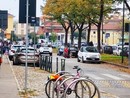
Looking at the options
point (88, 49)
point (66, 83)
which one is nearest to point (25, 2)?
point (66, 83)

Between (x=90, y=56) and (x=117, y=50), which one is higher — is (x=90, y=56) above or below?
above

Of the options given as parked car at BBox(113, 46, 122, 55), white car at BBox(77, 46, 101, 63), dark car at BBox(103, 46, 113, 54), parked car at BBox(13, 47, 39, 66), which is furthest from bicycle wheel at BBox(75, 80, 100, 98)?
dark car at BBox(103, 46, 113, 54)

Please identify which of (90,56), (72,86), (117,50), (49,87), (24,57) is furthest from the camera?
(117,50)

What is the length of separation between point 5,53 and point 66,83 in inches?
1817

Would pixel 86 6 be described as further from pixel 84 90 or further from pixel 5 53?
pixel 84 90

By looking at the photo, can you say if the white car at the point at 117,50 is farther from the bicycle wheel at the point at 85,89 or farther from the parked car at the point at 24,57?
the bicycle wheel at the point at 85,89

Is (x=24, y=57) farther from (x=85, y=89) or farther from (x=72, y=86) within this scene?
(x=72, y=86)

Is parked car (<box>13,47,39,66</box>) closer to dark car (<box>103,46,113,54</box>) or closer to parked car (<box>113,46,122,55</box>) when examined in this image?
parked car (<box>113,46,122,55</box>)

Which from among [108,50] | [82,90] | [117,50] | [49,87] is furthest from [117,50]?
[82,90]

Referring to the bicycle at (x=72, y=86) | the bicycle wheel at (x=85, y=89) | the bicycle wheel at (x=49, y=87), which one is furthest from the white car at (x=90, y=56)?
the bicycle at (x=72, y=86)

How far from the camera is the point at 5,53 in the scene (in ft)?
191

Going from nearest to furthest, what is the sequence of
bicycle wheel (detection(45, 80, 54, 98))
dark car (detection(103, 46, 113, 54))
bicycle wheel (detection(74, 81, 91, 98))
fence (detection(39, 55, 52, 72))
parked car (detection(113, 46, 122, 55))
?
bicycle wheel (detection(74, 81, 91, 98)) → bicycle wheel (detection(45, 80, 54, 98)) → fence (detection(39, 55, 52, 72)) → parked car (detection(113, 46, 122, 55)) → dark car (detection(103, 46, 113, 54))

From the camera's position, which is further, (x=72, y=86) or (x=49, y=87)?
(x=49, y=87)

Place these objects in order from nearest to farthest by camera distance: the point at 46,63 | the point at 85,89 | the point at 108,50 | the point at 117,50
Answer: the point at 85,89, the point at 46,63, the point at 117,50, the point at 108,50
